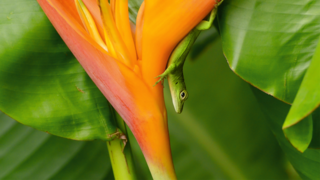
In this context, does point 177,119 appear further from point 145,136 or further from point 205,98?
point 145,136

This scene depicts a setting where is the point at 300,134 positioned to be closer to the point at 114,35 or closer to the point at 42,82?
the point at 114,35

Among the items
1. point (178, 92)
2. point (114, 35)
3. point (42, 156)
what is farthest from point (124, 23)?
point (42, 156)

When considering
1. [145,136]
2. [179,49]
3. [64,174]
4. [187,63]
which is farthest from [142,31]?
[64,174]

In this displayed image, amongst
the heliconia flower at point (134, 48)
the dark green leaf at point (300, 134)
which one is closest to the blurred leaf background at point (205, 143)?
the heliconia flower at point (134, 48)

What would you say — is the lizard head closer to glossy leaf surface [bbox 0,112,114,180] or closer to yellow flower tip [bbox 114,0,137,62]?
yellow flower tip [bbox 114,0,137,62]

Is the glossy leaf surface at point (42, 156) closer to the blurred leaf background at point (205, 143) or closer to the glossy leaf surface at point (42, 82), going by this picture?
the blurred leaf background at point (205, 143)

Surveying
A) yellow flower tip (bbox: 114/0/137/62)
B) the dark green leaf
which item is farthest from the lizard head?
the dark green leaf
